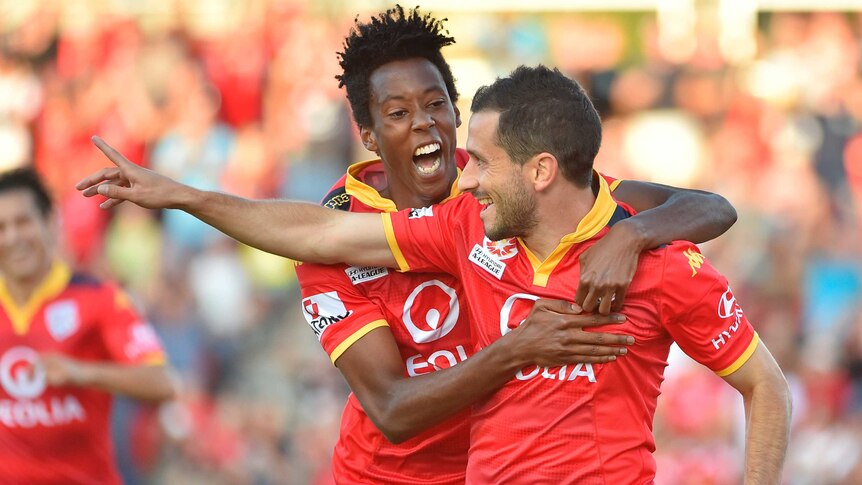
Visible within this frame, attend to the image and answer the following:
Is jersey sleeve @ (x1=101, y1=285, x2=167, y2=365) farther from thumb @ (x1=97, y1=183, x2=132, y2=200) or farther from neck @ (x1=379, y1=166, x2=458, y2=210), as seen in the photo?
thumb @ (x1=97, y1=183, x2=132, y2=200)

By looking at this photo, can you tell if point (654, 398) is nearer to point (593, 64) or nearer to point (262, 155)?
point (262, 155)

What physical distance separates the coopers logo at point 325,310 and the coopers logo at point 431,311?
0.22 meters

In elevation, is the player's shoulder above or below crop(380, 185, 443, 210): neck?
below

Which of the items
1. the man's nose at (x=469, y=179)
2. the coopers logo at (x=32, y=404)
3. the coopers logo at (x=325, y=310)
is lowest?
the coopers logo at (x=32, y=404)

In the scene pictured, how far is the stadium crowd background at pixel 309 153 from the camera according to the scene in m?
9.59

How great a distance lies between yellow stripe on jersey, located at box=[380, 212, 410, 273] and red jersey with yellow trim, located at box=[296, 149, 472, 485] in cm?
20

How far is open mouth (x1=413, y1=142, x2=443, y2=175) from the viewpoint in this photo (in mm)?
4375

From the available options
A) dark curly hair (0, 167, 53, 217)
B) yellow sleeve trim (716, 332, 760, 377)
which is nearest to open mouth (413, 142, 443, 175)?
yellow sleeve trim (716, 332, 760, 377)

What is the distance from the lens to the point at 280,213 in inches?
165

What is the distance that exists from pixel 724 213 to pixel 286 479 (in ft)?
19.5

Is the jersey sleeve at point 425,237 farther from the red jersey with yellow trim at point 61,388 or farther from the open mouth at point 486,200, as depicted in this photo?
the red jersey with yellow trim at point 61,388

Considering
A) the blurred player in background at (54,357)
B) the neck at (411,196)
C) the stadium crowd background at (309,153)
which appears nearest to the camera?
the neck at (411,196)

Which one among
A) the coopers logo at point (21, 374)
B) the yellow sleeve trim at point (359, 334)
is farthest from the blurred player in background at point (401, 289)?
the coopers logo at point (21, 374)

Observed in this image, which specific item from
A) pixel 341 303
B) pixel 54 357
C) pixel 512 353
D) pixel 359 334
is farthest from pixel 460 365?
pixel 54 357
